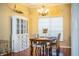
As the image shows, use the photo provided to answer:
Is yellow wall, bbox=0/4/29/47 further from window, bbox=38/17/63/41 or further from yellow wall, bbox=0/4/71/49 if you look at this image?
window, bbox=38/17/63/41

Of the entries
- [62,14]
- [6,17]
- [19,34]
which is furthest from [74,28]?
[6,17]

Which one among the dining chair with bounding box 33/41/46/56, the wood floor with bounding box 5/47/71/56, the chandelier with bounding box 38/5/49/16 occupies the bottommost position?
the wood floor with bounding box 5/47/71/56

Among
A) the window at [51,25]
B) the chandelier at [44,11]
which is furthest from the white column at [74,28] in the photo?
the chandelier at [44,11]

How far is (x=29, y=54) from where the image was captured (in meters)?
Answer: 4.24

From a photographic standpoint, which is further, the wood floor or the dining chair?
the dining chair

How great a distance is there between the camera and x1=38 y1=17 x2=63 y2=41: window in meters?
4.26

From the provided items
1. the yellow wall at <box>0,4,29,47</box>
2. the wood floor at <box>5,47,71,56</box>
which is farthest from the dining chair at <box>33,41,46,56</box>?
the yellow wall at <box>0,4,29,47</box>

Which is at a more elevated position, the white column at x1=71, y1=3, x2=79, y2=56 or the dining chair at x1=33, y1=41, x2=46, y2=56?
the white column at x1=71, y1=3, x2=79, y2=56

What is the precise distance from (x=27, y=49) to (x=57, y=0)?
108 centimetres

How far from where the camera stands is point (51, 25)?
427cm

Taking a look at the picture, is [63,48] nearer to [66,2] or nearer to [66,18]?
[66,18]

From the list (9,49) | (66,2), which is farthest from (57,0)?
(9,49)

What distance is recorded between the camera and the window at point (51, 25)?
4262 mm

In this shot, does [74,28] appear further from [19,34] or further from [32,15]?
[19,34]
